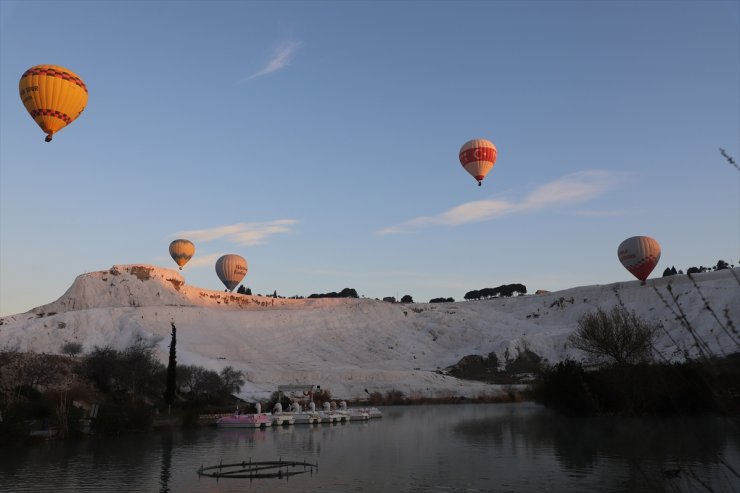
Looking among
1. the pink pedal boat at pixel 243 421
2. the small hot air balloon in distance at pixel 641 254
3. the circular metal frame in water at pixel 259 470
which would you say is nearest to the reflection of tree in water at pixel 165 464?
the circular metal frame in water at pixel 259 470

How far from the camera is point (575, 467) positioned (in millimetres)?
25688

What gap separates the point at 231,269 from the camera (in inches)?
4582

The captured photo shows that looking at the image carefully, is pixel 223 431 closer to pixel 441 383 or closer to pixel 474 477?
pixel 474 477

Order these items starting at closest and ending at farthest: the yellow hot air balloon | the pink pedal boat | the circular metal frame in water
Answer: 1. the circular metal frame in water
2. the yellow hot air balloon
3. the pink pedal boat

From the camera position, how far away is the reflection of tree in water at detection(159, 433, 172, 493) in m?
23.1

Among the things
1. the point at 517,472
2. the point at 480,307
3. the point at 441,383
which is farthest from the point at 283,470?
the point at 480,307

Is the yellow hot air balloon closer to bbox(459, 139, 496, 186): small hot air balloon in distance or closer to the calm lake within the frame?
the calm lake

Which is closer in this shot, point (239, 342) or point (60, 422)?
point (60, 422)

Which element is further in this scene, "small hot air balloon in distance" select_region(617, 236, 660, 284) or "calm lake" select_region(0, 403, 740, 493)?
"small hot air balloon in distance" select_region(617, 236, 660, 284)

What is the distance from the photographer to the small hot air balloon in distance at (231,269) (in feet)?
382

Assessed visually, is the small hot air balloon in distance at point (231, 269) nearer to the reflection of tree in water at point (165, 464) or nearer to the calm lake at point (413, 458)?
the calm lake at point (413, 458)

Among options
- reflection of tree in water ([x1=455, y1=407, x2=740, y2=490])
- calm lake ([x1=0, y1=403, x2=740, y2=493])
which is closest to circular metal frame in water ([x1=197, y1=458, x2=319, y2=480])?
calm lake ([x1=0, y1=403, x2=740, y2=493])

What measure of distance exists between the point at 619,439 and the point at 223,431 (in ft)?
91.6

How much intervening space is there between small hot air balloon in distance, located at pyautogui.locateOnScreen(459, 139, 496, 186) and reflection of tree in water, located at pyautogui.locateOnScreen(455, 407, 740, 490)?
82.4 feet
